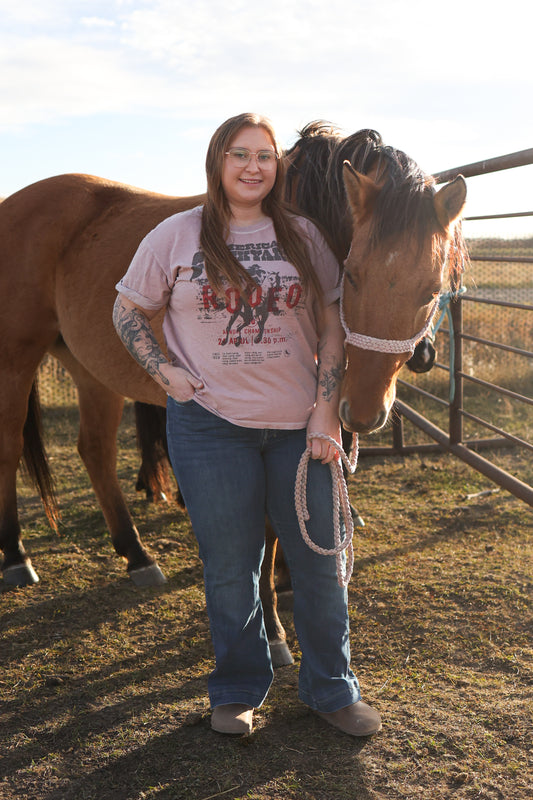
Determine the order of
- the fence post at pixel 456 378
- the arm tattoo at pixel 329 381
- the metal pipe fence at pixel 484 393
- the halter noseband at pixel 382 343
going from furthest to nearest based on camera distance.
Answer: the fence post at pixel 456 378, the metal pipe fence at pixel 484 393, the arm tattoo at pixel 329 381, the halter noseband at pixel 382 343

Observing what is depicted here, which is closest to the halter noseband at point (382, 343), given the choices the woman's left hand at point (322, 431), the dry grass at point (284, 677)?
the woman's left hand at point (322, 431)

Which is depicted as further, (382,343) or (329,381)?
(329,381)

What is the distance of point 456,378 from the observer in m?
3.71

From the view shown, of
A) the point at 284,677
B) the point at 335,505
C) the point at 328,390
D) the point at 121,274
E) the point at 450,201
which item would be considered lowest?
the point at 284,677

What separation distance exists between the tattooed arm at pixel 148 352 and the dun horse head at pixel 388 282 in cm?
42

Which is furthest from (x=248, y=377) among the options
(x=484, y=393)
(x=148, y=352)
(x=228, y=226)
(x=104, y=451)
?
(x=484, y=393)

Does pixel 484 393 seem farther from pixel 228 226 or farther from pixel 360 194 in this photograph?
pixel 228 226

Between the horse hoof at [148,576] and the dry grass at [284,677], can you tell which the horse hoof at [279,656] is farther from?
the horse hoof at [148,576]

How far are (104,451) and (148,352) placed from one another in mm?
1703

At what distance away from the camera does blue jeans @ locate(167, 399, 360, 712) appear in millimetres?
1800

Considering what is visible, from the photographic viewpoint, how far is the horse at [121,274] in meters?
1.70

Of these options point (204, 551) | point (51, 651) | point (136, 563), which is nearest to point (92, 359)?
point (136, 563)

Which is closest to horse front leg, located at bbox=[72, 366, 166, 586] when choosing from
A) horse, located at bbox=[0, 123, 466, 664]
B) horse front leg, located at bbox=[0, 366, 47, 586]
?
horse, located at bbox=[0, 123, 466, 664]

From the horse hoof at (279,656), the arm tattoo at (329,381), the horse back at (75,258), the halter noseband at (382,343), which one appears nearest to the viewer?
the halter noseband at (382,343)
